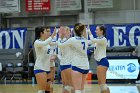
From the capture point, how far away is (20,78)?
21969 mm

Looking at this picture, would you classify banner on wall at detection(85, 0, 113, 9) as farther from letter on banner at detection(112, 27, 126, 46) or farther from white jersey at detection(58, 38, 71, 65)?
white jersey at detection(58, 38, 71, 65)

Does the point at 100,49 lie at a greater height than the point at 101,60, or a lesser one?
greater

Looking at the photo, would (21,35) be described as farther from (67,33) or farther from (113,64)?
(67,33)

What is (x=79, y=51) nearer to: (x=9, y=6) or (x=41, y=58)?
(x=41, y=58)

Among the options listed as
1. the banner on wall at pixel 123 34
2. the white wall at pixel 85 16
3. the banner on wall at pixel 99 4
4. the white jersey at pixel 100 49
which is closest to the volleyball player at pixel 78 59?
the white jersey at pixel 100 49

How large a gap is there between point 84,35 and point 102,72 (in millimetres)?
1575

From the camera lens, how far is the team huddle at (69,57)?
8109mm

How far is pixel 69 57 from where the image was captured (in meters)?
9.41

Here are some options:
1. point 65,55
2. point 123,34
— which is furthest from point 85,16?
point 65,55

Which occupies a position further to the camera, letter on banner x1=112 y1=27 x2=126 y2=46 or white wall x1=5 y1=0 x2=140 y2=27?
white wall x1=5 y1=0 x2=140 y2=27

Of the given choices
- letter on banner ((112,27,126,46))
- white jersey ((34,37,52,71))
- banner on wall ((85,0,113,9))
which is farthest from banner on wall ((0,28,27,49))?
white jersey ((34,37,52,71))

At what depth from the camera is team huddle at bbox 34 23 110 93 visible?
8.11 m

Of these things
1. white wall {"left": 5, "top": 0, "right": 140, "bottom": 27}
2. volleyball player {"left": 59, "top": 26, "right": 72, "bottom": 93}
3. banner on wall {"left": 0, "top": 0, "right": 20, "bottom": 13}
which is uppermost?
banner on wall {"left": 0, "top": 0, "right": 20, "bottom": 13}

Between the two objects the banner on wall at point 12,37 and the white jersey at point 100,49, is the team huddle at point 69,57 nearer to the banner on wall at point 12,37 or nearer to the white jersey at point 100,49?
the white jersey at point 100,49
